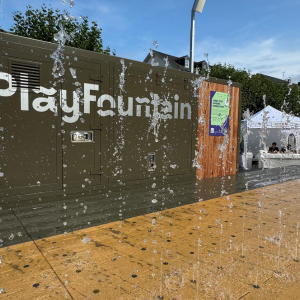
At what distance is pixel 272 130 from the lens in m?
16.5

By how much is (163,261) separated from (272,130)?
15.6m

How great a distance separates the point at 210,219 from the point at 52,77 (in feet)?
12.0

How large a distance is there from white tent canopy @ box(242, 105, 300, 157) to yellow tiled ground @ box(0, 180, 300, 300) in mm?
12983

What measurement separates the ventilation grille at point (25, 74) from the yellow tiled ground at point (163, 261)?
2705mm

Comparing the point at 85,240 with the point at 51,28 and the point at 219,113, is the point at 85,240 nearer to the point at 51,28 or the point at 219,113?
the point at 219,113

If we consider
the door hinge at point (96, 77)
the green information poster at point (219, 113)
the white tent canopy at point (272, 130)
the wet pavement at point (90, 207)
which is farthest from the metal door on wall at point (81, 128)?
the white tent canopy at point (272, 130)

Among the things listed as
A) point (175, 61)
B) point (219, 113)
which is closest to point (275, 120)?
point (219, 113)

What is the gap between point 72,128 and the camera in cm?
527

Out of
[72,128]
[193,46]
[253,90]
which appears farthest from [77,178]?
[253,90]

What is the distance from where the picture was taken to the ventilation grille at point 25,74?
4.61 metres

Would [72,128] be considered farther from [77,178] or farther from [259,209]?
[259,209]

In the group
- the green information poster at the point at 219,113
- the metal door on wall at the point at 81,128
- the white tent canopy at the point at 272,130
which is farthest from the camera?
the white tent canopy at the point at 272,130

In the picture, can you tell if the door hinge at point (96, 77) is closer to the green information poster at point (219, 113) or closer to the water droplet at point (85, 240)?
the water droplet at point (85, 240)

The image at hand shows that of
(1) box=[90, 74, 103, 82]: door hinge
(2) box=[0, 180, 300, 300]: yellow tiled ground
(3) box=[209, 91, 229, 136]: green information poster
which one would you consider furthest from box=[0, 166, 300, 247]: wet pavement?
(1) box=[90, 74, 103, 82]: door hinge
